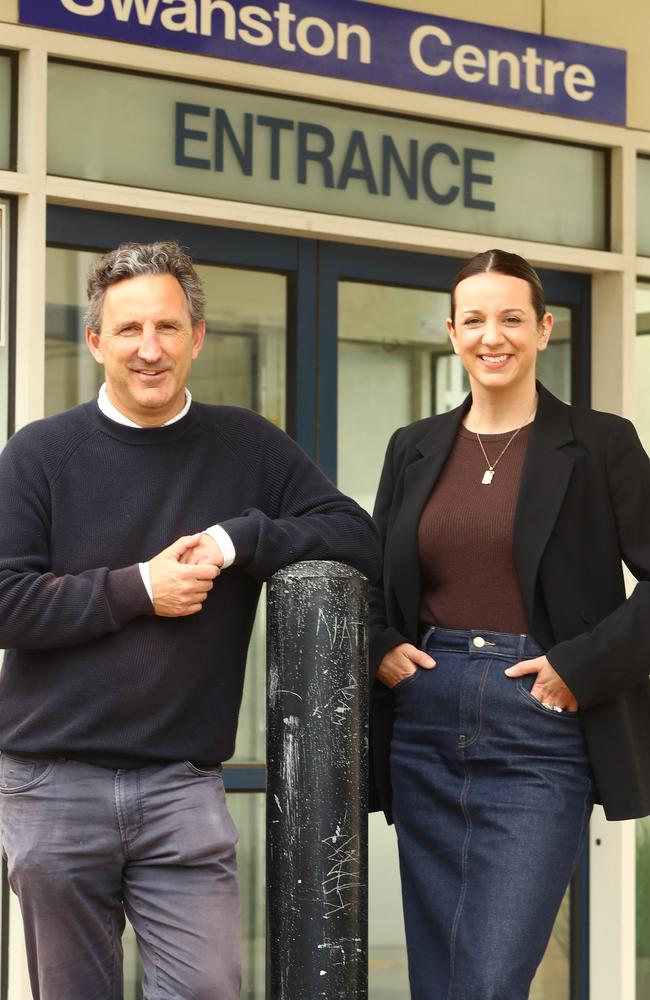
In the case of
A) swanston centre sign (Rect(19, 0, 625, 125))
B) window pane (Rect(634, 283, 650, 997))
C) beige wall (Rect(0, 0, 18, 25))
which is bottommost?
window pane (Rect(634, 283, 650, 997))

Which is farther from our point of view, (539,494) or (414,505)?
(414,505)

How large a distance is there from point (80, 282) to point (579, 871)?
2.67m

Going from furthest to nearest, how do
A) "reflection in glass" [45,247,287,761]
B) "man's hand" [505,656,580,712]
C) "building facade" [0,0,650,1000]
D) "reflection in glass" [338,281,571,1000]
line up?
"reflection in glass" [338,281,571,1000] → "reflection in glass" [45,247,287,761] → "building facade" [0,0,650,1000] → "man's hand" [505,656,580,712]

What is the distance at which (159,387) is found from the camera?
3031 millimetres

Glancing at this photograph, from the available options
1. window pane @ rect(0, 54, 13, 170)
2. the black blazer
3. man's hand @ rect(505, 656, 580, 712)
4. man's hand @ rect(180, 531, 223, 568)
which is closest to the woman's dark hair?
the black blazer

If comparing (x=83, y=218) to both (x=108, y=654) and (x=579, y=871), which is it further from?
(x=579, y=871)

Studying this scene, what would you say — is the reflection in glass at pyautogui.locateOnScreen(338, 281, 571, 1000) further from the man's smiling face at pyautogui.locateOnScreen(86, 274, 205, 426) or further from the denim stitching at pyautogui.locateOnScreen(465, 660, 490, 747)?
the man's smiling face at pyautogui.locateOnScreen(86, 274, 205, 426)

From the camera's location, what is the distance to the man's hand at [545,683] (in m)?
3.26

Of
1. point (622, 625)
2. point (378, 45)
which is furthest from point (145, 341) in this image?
point (378, 45)

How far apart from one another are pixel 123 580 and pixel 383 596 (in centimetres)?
80

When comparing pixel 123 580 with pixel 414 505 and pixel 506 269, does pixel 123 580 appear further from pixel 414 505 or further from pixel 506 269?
pixel 506 269

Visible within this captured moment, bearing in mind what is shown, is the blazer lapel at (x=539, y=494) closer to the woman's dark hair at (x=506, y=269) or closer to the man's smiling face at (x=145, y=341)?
the woman's dark hair at (x=506, y=269)

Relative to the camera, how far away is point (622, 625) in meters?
3.26

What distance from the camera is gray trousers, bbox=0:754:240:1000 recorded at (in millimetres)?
2922
